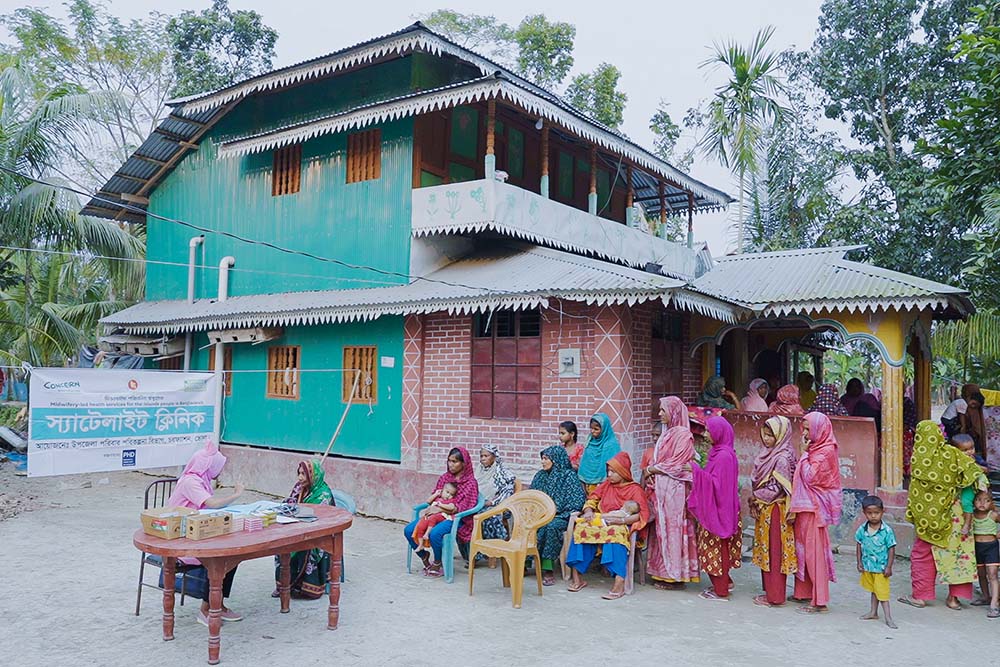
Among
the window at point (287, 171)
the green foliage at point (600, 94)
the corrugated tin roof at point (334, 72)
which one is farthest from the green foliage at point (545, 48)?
the window at point (287, 171)

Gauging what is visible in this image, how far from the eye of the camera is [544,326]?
891 centimetres

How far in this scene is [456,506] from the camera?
7066 millimetres

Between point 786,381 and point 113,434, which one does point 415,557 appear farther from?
point 786,381

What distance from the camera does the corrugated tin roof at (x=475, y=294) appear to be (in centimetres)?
792

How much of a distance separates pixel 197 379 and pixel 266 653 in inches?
185

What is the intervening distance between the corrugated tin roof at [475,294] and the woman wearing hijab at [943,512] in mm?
2649

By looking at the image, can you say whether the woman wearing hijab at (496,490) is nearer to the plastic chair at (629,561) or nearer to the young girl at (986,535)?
the plastic chair at (629,561)

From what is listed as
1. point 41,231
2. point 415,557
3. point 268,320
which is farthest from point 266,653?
point 41,231

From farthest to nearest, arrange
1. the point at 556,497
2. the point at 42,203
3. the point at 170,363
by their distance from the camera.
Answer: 1. the point at 170,363
2. the point at 42,203
3. the point at 556,497

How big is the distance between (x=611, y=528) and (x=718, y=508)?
91 centimetres

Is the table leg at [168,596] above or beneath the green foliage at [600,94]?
beneath

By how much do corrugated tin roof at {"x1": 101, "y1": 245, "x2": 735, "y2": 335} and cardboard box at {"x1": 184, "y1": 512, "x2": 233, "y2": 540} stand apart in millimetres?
4029

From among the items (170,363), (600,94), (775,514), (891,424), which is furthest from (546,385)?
(600,94)

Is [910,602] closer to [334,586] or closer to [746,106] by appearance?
[334,586]
